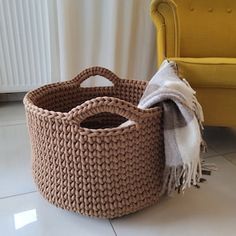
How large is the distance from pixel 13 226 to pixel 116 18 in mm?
1140

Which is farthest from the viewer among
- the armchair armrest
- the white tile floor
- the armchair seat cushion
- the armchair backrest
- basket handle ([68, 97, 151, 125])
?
the armchair backrest

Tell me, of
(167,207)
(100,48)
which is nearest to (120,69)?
(100,48)

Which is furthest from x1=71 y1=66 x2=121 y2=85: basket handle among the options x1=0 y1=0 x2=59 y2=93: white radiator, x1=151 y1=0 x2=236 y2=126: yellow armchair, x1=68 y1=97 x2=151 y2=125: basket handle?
x1=0 y1=0 x2=59 y2=93: white radiator

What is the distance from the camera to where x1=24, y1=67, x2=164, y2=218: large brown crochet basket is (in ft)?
2.37

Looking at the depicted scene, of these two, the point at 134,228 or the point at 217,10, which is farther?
the point at 217,10

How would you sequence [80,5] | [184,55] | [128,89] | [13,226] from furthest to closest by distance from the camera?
[80,5]
[184,55]
[128,89]
[13,226]

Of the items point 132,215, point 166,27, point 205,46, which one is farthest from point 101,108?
point 205,46

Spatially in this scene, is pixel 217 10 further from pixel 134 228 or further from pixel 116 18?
pixel 134 228

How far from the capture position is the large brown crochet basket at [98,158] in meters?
0.72

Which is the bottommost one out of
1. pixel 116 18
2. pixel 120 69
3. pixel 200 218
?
pixel 200 218

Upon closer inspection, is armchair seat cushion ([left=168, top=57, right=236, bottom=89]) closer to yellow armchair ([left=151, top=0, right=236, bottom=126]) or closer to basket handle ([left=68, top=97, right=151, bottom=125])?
yellow armchair ([left=151, top=0, right=236, bottom=126])

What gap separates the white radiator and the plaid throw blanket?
905 mm

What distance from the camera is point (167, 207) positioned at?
90 centimetres

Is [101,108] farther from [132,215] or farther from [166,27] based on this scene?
[166,27]
